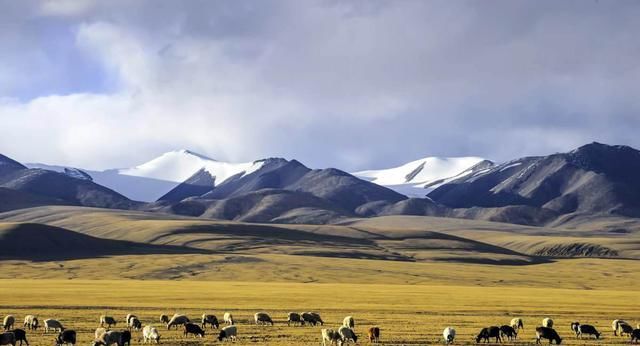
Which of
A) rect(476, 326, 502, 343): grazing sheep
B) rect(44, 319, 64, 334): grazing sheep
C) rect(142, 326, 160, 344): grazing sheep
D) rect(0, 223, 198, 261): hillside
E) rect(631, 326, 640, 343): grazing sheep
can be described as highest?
rect(0, 223, 198, 261): hillside

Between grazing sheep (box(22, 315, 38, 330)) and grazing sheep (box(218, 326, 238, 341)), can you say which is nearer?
grazing sheep (box(218, 326, 238, 341))

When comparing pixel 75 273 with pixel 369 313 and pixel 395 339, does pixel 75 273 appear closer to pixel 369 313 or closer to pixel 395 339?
pixel 369 313

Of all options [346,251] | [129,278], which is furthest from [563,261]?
[129,278]

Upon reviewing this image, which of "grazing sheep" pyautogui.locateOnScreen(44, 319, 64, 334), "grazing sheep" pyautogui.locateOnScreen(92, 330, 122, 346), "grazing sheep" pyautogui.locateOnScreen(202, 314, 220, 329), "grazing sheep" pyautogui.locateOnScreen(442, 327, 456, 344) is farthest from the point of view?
"grazing sheep" pyautogui.locateOnScreen(202, 314, 220, 329)

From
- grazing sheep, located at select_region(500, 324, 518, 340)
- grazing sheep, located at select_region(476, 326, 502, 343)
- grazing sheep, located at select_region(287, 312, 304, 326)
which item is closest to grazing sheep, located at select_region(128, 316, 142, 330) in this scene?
grazing sheep, located at select_region(287, 312, 304, 326)

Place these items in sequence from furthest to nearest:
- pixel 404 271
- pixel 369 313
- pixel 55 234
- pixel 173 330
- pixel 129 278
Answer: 1. pixel 55 234
2. pixel 404 271
3. pixel 129 278
4. pixel 369 313
5. pixel 173 330

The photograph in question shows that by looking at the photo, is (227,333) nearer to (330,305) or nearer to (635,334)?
(635,334)

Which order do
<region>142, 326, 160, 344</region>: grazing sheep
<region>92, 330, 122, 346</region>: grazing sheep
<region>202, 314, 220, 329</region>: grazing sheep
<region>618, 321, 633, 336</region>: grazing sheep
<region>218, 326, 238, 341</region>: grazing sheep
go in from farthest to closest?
<region>202, 314, 220, 329</region>: grazing sheep
<region>618, 321, 633, 336</region>: grazing sheep
<region>218, 326, 238, 341</region>: grazing sheep
<region>142, 326, 160, 344</region>: grazing sheep
<region>92, 330, 122, 346</region>: grazing sheep

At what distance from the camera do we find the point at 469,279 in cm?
13362

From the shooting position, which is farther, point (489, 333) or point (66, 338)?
point (489, 333)

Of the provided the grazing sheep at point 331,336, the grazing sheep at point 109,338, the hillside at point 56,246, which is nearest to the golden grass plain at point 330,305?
the grazing sheep at point 331,336

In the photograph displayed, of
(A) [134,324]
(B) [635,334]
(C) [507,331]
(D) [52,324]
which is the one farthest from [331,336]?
(B) [635,334]

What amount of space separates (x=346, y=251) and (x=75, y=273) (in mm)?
68873

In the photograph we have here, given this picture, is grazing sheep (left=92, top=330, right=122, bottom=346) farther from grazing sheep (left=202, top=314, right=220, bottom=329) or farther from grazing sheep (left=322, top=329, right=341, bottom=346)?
grazing sheep (left=202, top=314, right=220, bottom=329)
